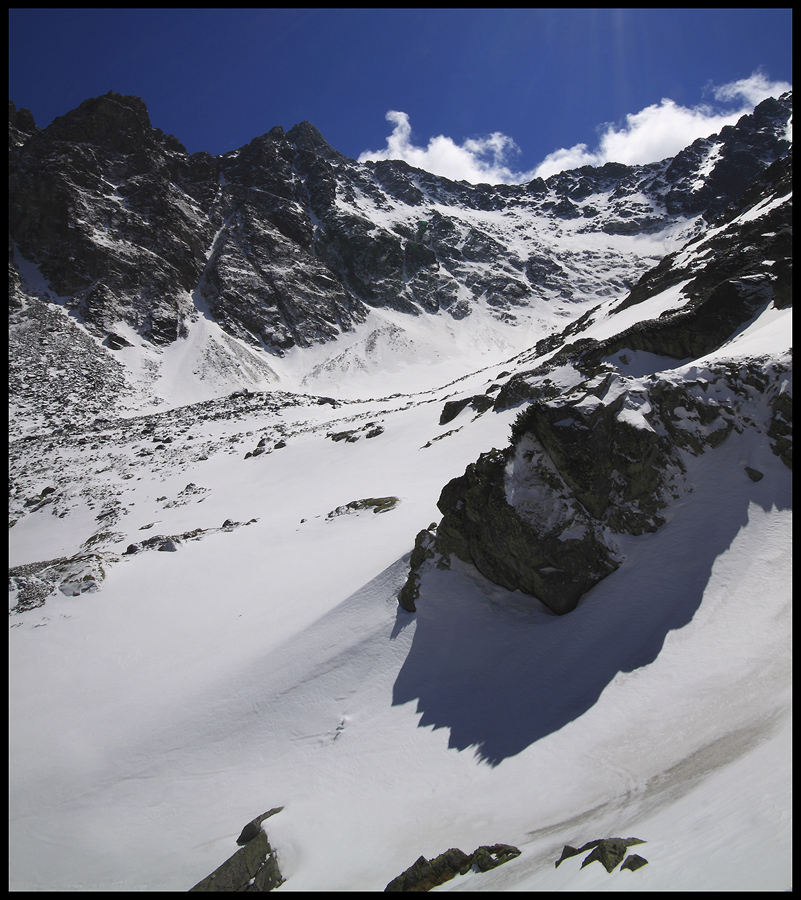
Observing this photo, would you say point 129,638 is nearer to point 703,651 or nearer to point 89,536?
point 89,536

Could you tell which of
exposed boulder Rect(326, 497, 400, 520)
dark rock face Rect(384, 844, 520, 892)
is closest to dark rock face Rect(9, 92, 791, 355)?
exposed boulder Rect(326, 497, 400, 520)

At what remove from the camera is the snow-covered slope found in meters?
5.65

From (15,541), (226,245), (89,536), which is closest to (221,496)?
(89,536)

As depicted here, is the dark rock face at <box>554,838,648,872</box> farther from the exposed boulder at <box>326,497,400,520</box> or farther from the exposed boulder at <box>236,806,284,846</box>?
the exposed boulder at <box>326,497,400,520</box>

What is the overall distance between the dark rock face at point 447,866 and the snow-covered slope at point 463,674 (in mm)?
173

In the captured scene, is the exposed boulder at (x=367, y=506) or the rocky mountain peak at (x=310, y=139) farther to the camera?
the rocky mountain peak at (x=310, y=139)

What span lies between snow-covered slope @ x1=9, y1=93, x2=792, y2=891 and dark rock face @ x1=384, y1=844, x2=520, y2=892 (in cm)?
17

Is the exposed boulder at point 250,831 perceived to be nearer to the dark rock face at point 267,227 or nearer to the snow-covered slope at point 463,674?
the snow-covered slope at point 463,674

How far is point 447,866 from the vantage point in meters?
5.36

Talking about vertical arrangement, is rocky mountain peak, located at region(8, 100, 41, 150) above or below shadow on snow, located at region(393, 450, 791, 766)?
above

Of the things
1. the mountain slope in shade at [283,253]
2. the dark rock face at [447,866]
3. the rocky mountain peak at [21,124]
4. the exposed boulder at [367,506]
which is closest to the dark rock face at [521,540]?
the dark rock face at [447,866]

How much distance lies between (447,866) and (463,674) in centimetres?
330

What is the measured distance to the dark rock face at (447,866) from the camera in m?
5.25

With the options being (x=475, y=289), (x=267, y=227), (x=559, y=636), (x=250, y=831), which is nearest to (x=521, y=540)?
(x=559, y=636)
